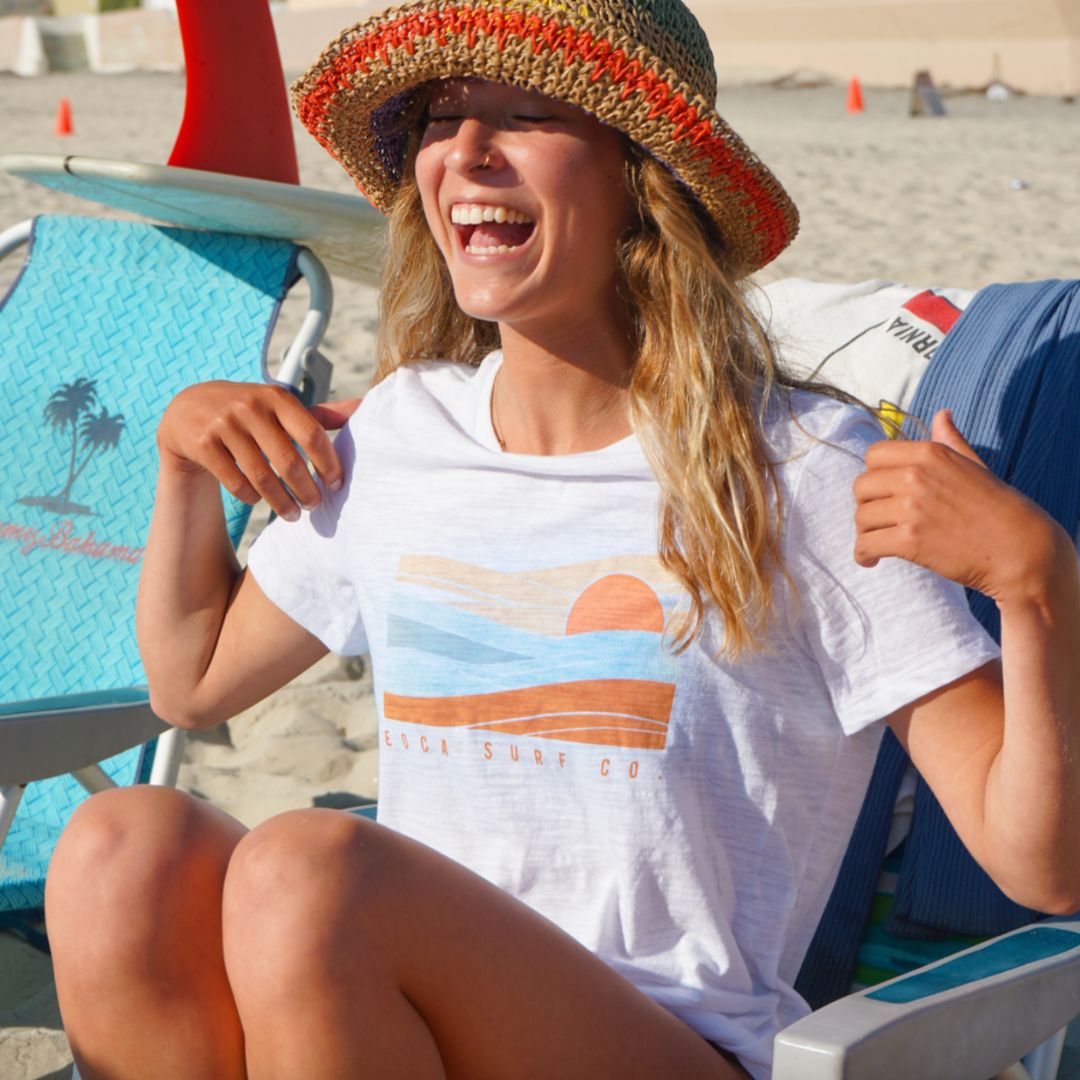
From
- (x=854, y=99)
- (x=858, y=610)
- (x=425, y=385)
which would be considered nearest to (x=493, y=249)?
→ (x=425, y=385)

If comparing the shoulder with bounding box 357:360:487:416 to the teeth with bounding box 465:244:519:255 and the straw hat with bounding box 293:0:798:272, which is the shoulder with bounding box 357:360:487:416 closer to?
the teeth with bounding box 465:244:519:255

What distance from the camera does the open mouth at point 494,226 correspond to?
5.57ft

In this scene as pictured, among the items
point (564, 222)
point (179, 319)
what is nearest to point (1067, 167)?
point (179, 319)

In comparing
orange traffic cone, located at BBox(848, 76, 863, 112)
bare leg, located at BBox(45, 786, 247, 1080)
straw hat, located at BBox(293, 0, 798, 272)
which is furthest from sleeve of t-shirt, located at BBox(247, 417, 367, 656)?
orange traffic cone, located at BBox(848, 76, 863, 112)

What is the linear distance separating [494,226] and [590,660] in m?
0.49

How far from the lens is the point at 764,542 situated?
1596 millimetres

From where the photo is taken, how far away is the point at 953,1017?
1.46 meters

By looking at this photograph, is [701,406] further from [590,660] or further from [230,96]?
[230,96]

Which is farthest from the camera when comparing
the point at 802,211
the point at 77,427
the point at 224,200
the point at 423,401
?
the point at 802,211

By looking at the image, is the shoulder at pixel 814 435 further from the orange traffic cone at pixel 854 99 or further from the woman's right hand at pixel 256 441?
the orange traffic cone at pixel 854 99

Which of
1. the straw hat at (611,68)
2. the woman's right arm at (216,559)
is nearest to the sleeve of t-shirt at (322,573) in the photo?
the woman's right arm at (216,559)

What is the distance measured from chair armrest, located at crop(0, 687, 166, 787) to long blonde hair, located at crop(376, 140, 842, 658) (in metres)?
0.89

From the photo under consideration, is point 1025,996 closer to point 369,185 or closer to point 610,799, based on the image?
point 610,799

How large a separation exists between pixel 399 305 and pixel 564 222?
425 millimetres
